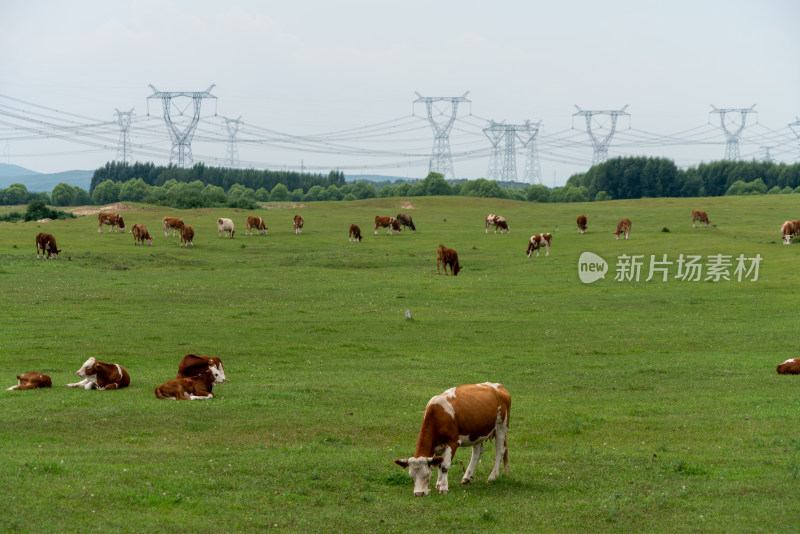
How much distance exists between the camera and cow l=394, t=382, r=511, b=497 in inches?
461

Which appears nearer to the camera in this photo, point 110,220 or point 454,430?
point 454,430

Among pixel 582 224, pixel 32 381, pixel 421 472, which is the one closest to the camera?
pixel 421 472

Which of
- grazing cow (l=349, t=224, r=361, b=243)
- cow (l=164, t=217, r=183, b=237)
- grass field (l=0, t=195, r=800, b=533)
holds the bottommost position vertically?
grass field (l=0, t=195, r=800, b=533)

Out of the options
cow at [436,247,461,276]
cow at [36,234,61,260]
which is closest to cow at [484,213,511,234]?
cow at [436,247,461,276]

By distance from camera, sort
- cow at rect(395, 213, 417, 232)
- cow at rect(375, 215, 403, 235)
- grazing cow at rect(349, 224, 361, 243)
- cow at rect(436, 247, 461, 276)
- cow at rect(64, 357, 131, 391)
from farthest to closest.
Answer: cow at rect(395, 213, 417, 232) < cow at rect(375, 215, 403, 235) < grazing cow at rect(349, 224, 361, 243) < cow at rect(436, 247, 461, 276) < cow at rect(64, 357, 131, 391)

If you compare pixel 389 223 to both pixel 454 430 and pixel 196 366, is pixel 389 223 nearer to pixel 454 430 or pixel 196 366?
pixel 196 366

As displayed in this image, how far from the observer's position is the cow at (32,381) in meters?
18.5

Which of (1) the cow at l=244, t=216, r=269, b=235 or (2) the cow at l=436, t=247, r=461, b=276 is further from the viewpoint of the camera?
(1) the cow at l=244, t=216, r=269, b=235

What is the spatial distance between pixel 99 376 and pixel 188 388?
2234 millimetres

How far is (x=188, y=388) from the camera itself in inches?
→ 724

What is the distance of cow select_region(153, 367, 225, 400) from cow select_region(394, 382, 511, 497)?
302 inches

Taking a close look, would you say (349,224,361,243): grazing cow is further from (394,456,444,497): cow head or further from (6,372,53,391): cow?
(394,456,444,497): cow head

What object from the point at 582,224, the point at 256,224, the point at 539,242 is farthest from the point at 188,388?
the point at 256,224

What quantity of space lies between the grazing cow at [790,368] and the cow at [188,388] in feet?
47.6
